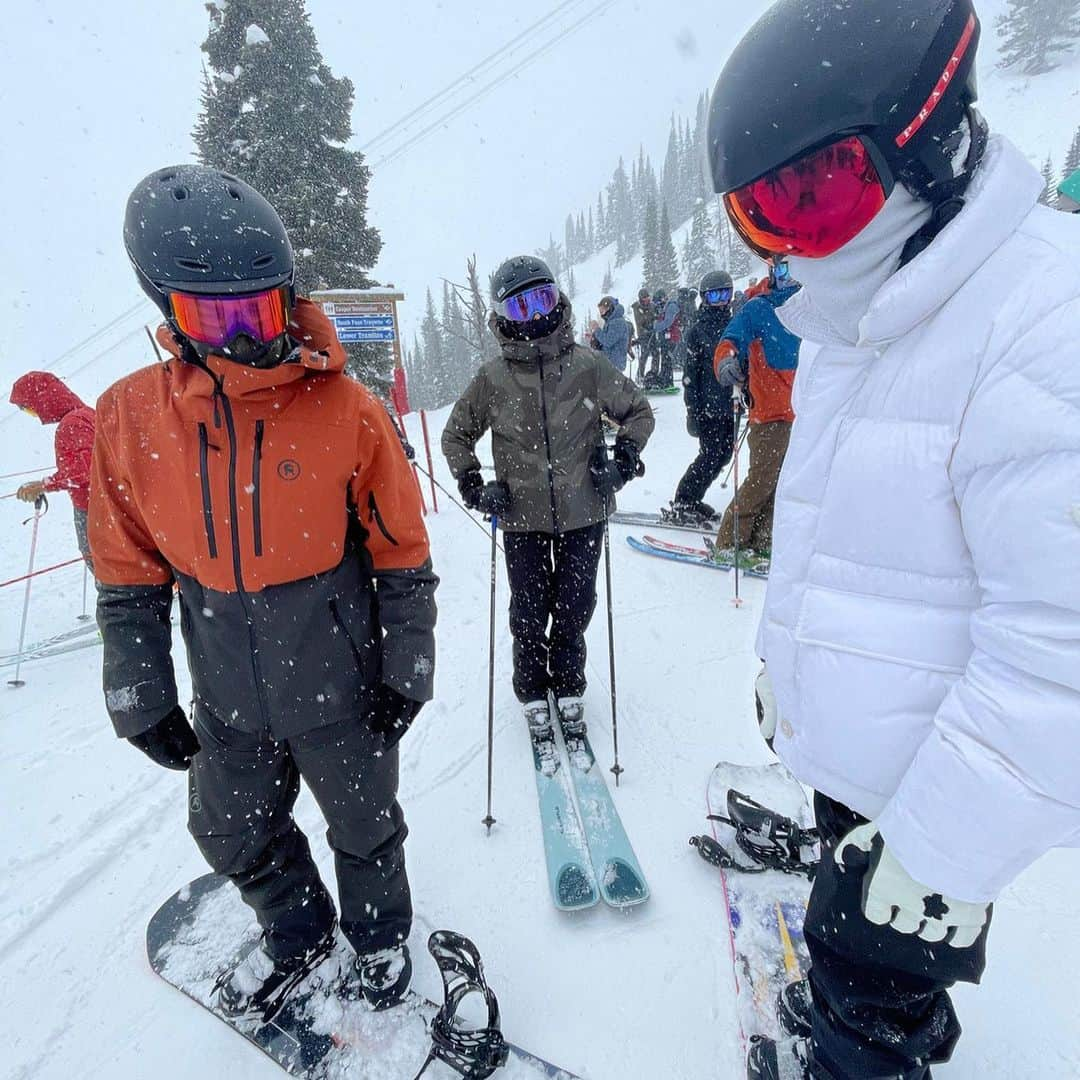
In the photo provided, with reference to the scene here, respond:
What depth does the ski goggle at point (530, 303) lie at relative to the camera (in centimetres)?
280

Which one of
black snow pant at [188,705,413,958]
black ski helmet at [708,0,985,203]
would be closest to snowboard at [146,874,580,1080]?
black snow pant at [188,705,413,958]

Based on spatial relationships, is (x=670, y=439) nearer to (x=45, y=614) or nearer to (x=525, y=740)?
(x=525, y=740)

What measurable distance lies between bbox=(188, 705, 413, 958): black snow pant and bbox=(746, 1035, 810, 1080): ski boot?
1136mm

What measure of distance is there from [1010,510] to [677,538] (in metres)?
5.54

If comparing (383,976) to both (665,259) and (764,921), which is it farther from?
(665,259)

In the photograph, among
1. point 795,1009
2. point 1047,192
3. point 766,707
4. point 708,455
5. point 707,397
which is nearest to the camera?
point 1047,192

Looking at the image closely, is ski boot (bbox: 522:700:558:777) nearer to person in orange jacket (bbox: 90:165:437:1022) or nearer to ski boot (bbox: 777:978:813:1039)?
person in orange jacket (bbox: 90:165:437:1022)

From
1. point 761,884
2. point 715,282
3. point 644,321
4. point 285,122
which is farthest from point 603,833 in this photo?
point 285,122

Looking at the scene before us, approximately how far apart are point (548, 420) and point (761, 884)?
2.21 meters

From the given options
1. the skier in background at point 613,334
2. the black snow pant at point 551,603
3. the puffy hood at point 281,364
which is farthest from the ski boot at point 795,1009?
the skier in background at point 613,334

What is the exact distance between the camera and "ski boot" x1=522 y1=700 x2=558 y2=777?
3009mm

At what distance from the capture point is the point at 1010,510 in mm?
807

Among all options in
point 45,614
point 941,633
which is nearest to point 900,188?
point 941,633

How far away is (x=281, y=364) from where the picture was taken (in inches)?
59.7
